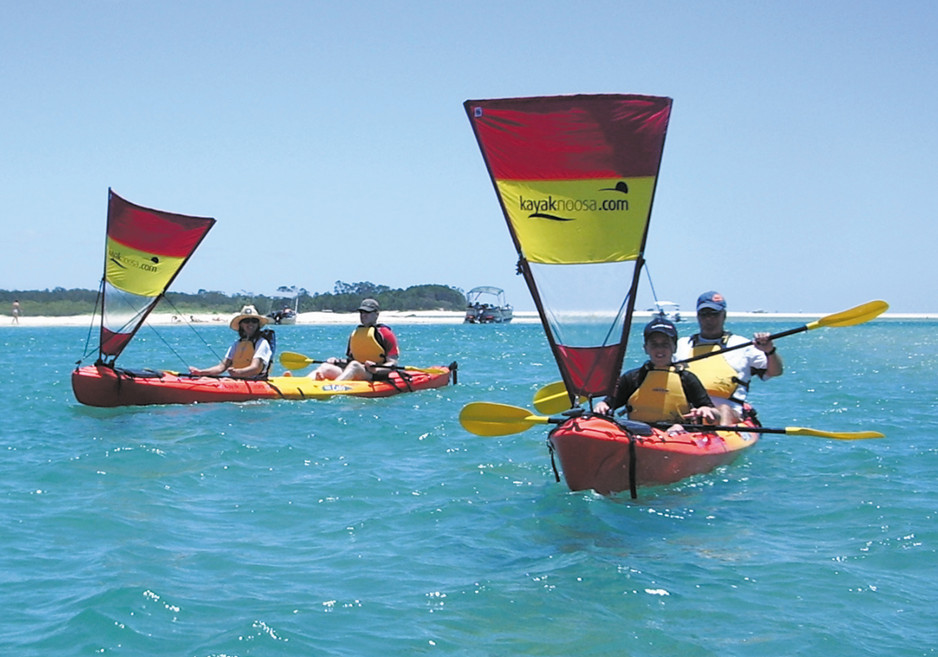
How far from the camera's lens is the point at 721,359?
934cm

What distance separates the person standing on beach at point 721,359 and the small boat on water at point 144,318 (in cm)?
702

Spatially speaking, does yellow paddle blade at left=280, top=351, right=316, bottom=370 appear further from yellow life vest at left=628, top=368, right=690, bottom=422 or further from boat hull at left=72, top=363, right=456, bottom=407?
yellow life vest at left=628, top=368, right=690, bottom=422

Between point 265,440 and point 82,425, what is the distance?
292 cm

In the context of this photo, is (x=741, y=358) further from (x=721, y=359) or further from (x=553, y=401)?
(x=553, y=401)

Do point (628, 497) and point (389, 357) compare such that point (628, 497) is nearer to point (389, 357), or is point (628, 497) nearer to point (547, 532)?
point (547, 532)

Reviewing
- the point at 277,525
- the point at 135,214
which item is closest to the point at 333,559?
the point at 277,525

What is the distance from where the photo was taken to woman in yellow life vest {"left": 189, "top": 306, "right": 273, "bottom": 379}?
47.3 ft

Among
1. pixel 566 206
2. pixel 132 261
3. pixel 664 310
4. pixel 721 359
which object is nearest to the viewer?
pixel 566 206

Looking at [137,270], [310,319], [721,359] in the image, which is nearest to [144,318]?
[137,270]

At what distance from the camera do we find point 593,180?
7719 millimetres

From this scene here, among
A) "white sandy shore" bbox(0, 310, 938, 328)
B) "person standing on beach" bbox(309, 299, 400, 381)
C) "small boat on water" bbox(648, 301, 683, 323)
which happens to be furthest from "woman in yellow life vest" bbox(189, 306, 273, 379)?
"white sandy shore" bbox(0, 310, 938, 328)

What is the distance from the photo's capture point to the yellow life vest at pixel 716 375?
30.0 ft

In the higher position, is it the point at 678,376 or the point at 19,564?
the point at 678,376

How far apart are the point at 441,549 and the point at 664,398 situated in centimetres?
257
